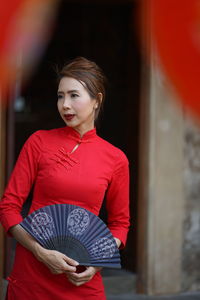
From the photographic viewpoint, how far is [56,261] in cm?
156

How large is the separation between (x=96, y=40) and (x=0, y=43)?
Answer: 764 centimetres

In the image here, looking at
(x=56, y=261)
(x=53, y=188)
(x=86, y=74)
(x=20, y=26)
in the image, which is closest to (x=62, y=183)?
(x=53, y=188)

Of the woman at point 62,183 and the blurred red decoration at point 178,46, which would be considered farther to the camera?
the woman at point 62,183

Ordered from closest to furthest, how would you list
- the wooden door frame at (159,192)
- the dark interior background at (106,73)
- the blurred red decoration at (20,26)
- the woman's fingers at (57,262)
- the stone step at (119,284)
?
1. the blurred red decoration at (20,26)
2. the woman's fingers at (57,262)
3. the wooden door frame at (159,192)
4. the stone step at (119,284)
5. the dark interior background at (106,73)

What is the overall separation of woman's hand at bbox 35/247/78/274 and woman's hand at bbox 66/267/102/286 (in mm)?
45

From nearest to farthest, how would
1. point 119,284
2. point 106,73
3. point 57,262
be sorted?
1. point 57,262
2. point 119,284
3. point 106,73

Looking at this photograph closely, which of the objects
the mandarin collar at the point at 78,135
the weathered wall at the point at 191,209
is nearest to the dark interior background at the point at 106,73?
the weathered wall at the point at 191,209

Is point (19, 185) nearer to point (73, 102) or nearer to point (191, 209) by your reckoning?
point (73, 102)

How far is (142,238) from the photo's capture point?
4359mm

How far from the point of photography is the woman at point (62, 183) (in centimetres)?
165

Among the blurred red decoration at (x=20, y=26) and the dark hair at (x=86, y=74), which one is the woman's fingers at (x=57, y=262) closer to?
the dark hair at (x=86, y=74)

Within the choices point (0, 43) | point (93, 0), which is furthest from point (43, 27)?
point (93, 0)

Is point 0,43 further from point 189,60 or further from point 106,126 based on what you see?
point 106,126

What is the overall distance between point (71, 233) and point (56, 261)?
0.10 metres
